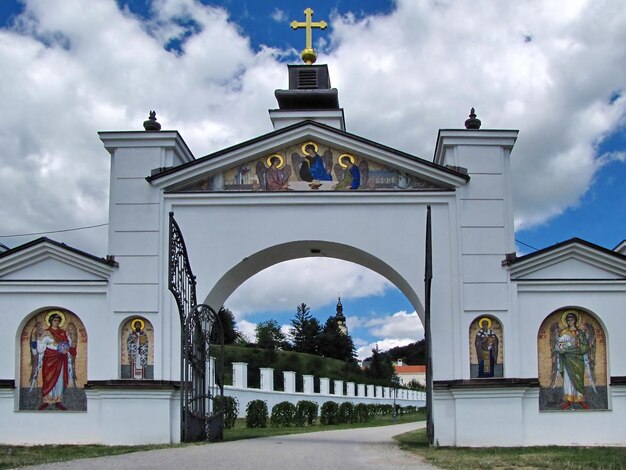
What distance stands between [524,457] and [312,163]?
739 centimetres

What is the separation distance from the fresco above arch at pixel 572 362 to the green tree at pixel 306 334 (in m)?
58.5

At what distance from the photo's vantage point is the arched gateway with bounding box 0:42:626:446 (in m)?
16.1

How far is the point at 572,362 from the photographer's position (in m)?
16.3

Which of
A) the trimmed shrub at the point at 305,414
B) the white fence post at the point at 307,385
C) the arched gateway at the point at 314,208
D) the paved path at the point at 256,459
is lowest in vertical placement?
the trimmed shrub at the point at 305,414

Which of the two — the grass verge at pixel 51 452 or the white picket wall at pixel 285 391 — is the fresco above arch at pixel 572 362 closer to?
the grass verge at pixel 51 452

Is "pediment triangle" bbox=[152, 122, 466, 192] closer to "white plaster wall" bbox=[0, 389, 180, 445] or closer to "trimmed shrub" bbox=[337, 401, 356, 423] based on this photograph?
"white plaster wall" bbox=[0, 389, 180, 445]

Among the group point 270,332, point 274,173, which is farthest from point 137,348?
point 270,332

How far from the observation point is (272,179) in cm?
1720

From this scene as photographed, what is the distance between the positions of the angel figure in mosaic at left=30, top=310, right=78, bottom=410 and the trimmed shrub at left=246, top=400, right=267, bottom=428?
35.0 feet

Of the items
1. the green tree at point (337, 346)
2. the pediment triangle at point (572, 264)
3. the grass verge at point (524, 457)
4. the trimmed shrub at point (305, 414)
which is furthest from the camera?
the green tree at point (337, 346)

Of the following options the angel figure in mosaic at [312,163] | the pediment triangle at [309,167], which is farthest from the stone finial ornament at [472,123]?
the angel figure in mosaic at [312,163]

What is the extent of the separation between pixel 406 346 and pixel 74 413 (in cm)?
11077

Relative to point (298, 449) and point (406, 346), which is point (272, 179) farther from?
point (406, 346)

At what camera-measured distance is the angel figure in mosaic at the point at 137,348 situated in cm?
1639
